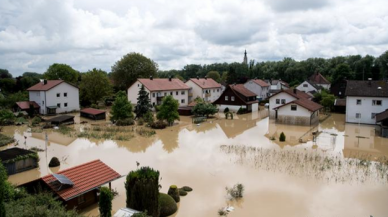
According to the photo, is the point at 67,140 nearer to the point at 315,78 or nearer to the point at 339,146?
the point at 339,146

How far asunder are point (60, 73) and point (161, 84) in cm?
2374

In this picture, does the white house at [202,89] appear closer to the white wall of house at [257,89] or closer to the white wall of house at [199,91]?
the white wall of house at [199,91]

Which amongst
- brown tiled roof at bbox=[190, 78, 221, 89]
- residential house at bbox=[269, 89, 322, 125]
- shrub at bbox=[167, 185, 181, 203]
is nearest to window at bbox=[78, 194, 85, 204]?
shrub at bbox=[167, 185, 181, 203]

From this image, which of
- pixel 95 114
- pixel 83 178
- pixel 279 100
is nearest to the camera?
pixel 83 178

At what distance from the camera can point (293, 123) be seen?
108ft

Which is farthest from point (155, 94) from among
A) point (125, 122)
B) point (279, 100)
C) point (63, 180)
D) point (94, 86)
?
point (63, 180)

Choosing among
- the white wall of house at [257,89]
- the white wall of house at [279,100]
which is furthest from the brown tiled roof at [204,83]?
the white wall of house at [279,100]

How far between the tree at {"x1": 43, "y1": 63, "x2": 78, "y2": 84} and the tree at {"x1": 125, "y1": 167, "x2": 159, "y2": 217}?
51655 millimetres

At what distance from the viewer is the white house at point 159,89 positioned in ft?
146

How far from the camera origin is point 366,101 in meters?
31.6

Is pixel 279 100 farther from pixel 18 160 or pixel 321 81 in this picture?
pixel 321 81

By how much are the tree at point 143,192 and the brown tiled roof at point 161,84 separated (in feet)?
109

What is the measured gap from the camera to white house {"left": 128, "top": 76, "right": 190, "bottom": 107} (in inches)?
1750

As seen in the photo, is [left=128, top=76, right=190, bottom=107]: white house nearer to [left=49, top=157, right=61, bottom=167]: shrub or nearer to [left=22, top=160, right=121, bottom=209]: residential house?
[left=49, top=157, right=61, bottom=167]: shrub
